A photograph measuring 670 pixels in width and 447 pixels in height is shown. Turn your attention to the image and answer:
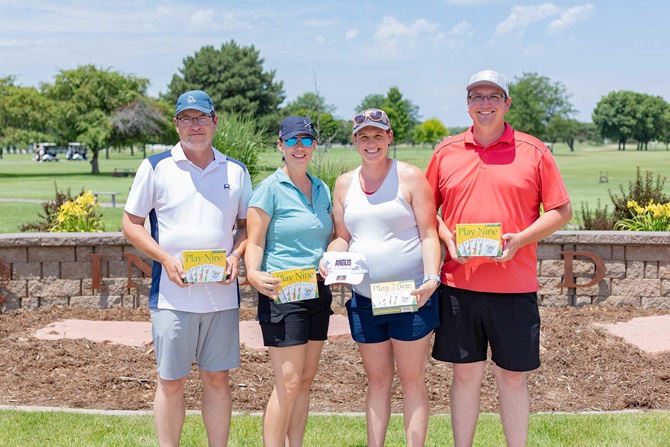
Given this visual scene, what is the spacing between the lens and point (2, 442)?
4676 mm

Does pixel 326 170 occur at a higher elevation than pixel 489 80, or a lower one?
lower

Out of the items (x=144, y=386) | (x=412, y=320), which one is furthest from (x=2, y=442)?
(x=412, y=320)

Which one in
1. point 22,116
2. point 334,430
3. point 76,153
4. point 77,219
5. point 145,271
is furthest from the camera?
point 76,153

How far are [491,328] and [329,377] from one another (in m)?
2.46

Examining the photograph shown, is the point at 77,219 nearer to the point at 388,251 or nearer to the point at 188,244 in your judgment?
the point at 188,244

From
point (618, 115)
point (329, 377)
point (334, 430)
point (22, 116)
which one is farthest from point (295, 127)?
point (618, 115)

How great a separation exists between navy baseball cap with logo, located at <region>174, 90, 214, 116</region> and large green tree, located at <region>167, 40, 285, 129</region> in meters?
Answer: 64.8

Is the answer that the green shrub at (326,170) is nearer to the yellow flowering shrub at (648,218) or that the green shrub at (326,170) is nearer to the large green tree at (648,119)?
the yellow flowering shrub at (648,218)

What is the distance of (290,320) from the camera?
3871 millimetres

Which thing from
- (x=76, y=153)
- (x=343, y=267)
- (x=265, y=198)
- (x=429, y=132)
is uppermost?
(x=429, y=132)

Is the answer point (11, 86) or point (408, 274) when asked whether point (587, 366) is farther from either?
point (11, 86)

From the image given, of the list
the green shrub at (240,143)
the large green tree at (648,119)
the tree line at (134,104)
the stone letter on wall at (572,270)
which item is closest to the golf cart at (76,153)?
the tree line at (134,104)

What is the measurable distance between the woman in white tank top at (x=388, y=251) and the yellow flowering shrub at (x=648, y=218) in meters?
6.13

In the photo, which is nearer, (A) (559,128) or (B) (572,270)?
(B) (572,270)
